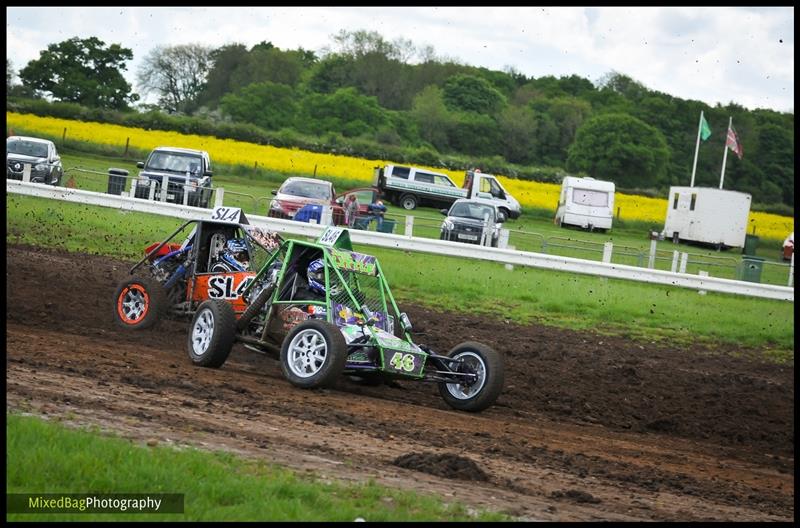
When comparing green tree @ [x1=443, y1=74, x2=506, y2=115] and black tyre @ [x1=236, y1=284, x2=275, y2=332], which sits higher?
green tree @ [x1=443, y1=74, x2=506, y2=115]

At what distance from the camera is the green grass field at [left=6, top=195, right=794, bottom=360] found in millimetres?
18594

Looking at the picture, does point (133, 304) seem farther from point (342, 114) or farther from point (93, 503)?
point (342, 114)

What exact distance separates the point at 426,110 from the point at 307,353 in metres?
69.5

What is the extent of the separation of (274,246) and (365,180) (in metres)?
38.7

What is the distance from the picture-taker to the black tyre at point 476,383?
1048 cm

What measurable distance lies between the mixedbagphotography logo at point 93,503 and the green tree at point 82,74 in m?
61.5

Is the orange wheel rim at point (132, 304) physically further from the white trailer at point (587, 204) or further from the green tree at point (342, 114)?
the green tree at point (342, 114)

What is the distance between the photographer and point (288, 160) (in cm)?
5394

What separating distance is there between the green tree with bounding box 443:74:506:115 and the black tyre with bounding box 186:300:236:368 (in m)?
75.7

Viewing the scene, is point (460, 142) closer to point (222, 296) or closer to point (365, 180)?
point (365, 180)

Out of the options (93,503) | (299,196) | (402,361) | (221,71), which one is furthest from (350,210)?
(221,71)

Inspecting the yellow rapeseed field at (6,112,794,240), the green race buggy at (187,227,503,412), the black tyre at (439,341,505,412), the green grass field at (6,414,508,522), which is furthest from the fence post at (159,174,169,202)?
the yellow rapeseed field at (6,112,794,240)

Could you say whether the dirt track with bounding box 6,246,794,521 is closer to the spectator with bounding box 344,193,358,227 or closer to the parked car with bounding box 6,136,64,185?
the spectator with bounding box 344,193,358,227

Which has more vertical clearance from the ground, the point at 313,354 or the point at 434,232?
the point at 434,232
